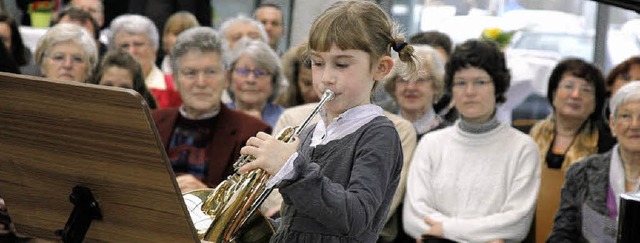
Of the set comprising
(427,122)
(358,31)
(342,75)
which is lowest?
(427,122)

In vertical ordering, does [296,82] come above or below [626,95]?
below

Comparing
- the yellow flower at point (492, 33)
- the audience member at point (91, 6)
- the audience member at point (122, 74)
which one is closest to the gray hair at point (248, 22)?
the audience member at point (91, 6)

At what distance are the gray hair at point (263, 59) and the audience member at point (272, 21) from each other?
1980mm

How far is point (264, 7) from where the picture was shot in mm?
7906

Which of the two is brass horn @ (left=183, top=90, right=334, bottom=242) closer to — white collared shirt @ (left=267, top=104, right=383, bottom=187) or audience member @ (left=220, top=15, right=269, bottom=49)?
white collared shirt @ (left=267, top=104, right=383, bottom=187)

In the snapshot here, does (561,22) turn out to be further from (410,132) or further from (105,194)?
(105,194)

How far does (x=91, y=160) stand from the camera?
2.58 m

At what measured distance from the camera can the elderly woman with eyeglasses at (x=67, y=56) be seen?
19.3 feet

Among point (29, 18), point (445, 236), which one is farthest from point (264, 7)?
point (445, 236)

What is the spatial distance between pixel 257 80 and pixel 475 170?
146 centimetres

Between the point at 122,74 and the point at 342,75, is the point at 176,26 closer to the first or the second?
the point at 122,74

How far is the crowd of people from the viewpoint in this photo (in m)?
2.77

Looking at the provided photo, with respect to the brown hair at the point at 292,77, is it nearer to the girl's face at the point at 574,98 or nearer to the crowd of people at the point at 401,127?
→ the crowd of people at the point at 401,127

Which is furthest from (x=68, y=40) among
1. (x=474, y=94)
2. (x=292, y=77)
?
(x=474, y=94)
